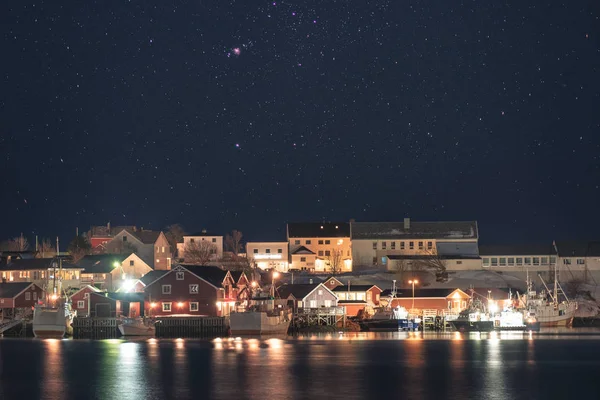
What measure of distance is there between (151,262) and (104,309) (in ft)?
113

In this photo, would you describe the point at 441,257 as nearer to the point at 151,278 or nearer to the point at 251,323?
the point at 151,278

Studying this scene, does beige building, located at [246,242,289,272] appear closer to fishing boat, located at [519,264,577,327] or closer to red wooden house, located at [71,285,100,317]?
red wooden house, located at [71,285,100,317]

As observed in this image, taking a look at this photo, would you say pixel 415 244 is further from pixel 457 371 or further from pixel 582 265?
pixel 457 371

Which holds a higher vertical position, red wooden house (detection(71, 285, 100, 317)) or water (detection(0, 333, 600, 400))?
red wooden house (detection(71, 285, 100, 317))

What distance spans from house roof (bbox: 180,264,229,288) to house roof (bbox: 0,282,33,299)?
21089 millimetres

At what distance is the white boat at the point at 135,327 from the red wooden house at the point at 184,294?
6098 millimetres

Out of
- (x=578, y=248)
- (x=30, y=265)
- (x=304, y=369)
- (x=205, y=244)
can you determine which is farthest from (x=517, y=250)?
(x=304, y=369)

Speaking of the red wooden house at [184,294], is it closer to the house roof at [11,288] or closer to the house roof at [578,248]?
the house roof at [11,288]

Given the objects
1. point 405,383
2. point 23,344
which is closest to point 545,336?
point 405,383

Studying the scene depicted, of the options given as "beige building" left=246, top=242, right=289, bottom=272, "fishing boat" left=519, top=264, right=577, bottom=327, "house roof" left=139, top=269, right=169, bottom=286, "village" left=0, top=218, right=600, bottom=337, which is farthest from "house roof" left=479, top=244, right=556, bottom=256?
"house roof" left=139, top=269, right=169, bottom=286

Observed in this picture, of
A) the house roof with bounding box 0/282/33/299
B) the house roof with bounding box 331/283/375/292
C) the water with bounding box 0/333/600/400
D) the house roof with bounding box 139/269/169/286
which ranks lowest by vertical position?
the water with bounding box 0/333/600/400

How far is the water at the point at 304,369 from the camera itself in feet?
137

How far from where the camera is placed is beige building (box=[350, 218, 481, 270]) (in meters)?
117

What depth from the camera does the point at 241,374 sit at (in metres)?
47.9
